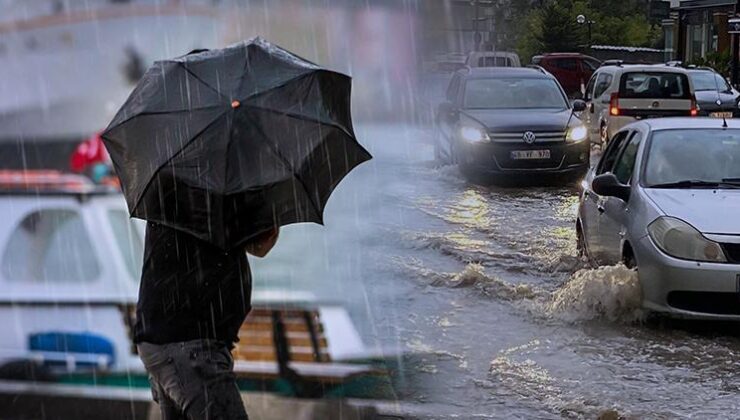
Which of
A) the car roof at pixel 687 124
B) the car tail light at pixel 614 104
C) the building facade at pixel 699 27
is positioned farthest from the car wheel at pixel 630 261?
Result: the building facade at pixel 699 27

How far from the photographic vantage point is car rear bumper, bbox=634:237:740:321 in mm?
6188

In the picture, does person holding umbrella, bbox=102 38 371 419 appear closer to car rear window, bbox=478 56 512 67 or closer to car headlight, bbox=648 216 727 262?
car headlight, bbox=648 216 727 262

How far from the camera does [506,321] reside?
7125 millimetres

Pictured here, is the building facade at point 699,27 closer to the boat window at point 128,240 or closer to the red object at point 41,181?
the red object at point 41,181

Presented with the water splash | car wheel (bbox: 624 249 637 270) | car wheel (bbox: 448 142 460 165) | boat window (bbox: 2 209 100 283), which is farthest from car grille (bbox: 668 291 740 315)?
car wheel (bbox: 448 142 460 165)

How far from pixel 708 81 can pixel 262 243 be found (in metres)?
20.8

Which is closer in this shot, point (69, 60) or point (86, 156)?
point (86, 156)

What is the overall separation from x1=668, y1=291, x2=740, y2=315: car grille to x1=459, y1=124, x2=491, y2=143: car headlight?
26.1 feet

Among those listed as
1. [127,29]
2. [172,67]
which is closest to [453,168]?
[127,29]

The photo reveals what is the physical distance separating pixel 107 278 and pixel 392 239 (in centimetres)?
584

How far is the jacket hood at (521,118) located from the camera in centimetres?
1413

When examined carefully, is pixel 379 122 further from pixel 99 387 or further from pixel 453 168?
pixel 99 387

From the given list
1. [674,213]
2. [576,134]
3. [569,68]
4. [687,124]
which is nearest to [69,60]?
[674,213]

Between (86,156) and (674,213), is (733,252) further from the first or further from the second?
(86,156)
